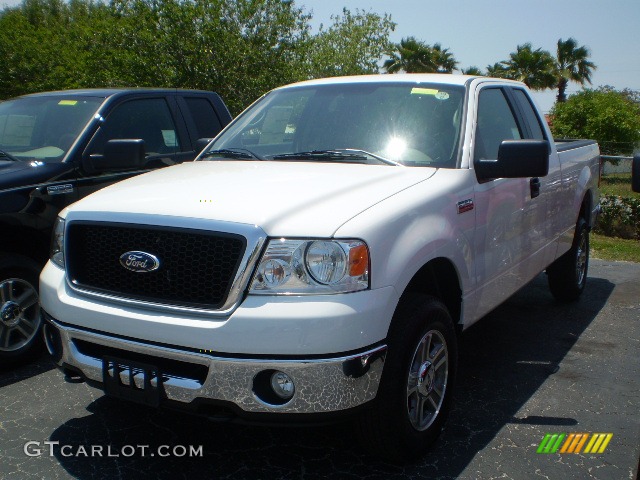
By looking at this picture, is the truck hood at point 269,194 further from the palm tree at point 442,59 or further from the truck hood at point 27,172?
the palm tree at point 442,59

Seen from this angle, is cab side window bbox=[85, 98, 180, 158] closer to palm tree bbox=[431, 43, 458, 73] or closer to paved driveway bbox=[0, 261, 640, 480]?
paved driveway bbox=[0, 261, 640, 480]

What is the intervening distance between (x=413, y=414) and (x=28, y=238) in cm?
284

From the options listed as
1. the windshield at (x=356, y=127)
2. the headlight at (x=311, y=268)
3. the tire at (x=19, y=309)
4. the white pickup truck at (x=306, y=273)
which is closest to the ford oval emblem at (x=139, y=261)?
the white pickup truck at (x=306, y=273)

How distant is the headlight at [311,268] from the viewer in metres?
2.82

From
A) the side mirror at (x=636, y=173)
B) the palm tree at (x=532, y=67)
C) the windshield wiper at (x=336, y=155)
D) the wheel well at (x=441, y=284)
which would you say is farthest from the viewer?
the palm tree at (x=532, y=67)

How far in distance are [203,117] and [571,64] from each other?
43711 mm

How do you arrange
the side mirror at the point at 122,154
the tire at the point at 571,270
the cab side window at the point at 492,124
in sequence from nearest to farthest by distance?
the cab side window at the point at 492,124
the side mirror at the point at 122,154
the tire at the point at 571,270

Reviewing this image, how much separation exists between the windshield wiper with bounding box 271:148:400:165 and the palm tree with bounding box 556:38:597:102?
1740 inches

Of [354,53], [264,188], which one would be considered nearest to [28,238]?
[264,188]

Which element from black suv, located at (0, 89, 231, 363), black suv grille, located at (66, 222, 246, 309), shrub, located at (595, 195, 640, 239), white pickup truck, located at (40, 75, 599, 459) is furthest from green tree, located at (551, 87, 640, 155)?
black suv grille, located at (66, 222, 246, 309)

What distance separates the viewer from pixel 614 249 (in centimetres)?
1027

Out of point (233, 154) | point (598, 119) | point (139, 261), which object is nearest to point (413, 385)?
point (139, 261)

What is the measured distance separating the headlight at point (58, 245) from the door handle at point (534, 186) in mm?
2928

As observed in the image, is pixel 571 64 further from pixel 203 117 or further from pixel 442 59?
pixel 203 117
